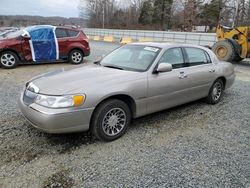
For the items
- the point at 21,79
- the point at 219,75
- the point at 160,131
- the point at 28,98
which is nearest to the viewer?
the point at 28,98

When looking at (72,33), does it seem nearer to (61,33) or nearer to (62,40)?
(61,33)

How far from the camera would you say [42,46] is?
944 centimetres

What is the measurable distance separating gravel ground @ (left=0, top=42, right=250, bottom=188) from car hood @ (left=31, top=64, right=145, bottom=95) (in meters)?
0.85

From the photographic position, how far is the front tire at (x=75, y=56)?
33.8 feet

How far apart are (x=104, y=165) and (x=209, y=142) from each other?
174 cm

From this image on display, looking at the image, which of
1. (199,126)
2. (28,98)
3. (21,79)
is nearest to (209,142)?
(199,126)

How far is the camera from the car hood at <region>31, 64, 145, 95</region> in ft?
10.8

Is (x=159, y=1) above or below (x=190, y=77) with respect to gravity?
above

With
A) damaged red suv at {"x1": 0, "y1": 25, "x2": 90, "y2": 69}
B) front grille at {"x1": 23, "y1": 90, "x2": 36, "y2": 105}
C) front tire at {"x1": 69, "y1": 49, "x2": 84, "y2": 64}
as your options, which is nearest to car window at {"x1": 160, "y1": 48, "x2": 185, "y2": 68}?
front grille at {"x1": 23, "y1": 90, "x2": 36, "y2": 105}

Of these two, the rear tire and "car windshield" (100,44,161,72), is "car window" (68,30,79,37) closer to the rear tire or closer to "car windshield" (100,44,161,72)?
"car windshield" (100,44,161,72)

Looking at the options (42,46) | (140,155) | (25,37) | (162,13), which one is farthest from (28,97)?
(162,13)

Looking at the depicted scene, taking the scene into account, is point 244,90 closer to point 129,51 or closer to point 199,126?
point 199,126

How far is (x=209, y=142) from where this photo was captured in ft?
12.1

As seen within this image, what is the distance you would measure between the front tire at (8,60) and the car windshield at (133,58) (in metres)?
5.71
